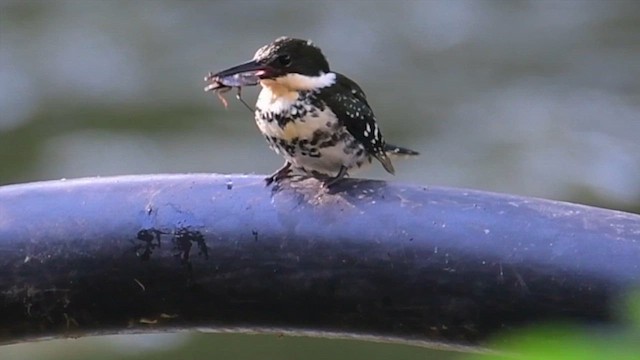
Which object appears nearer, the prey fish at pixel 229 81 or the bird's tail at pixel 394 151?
the prey fish at pixel 229 81

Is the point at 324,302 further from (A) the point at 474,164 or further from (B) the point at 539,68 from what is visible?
(B) the point at 539,68

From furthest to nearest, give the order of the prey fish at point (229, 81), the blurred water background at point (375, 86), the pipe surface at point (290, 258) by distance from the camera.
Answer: the blurred water background at point (375, 86) < the prey fish at point (229, 81) < the pipe surface at point (290, 258)

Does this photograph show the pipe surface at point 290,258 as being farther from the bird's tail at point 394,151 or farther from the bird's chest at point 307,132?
the bird's tail at point 394,151

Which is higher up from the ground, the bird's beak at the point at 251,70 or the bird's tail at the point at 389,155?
the bird's beak at the point at 251,70

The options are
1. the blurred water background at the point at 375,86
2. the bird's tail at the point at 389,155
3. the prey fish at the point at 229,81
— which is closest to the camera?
the prey fish at the point at 229,81

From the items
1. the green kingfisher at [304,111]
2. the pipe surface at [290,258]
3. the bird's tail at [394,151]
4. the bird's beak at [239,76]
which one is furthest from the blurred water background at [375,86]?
the pipe surface at [290,258]

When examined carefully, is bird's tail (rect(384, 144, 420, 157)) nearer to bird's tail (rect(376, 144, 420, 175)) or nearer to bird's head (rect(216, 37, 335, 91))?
bird's tail (rect(376, 144, 420, 175))
